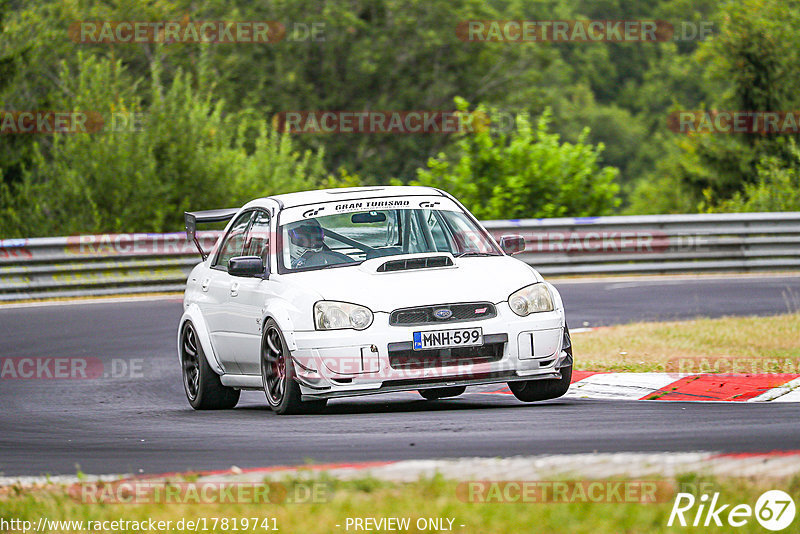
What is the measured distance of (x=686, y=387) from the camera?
10.1 m

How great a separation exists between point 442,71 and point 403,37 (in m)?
1.97

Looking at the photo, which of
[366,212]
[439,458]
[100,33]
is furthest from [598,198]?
[100,33]

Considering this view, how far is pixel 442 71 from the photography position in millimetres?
51969

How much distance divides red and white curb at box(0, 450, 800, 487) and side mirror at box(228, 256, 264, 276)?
3031 mm

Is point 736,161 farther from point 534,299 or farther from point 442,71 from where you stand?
point 534,299

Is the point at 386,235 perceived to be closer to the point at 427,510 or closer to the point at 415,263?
the point at 415,263

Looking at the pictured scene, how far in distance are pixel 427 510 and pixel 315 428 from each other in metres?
3.01

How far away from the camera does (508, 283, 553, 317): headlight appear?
895 centimetres

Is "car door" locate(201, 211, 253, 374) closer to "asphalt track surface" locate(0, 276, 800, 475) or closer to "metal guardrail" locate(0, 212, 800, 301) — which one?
"asphalt track surface" locate(0, 276, 800, 475)

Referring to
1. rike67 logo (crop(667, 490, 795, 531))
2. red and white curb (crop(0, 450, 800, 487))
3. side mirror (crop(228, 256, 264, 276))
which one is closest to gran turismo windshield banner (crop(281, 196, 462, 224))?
side mirror (crop(228, 256, 264, 276))

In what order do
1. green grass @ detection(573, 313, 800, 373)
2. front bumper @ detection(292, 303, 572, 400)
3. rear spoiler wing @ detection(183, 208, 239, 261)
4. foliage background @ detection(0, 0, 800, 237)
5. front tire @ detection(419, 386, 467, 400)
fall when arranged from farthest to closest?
1. foliage background @ detection(0, 0, 800, 237)
2. green grass @ detection(573, 313, 800, 373)
3. rear spoiler wing @ detection(183, 208, 239, 261)
4. front tire @ detection(419, 386, 467, 400)
5. front bumper @ detection(292, 303, 572, 400)

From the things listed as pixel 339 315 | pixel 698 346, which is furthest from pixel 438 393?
pixel 698 346

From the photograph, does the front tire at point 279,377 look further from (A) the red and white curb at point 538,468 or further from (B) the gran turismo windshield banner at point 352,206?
(A) the red and white curb at point 538,468

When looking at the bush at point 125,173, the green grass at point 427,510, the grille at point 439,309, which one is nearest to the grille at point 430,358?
the grille at point 439,309
